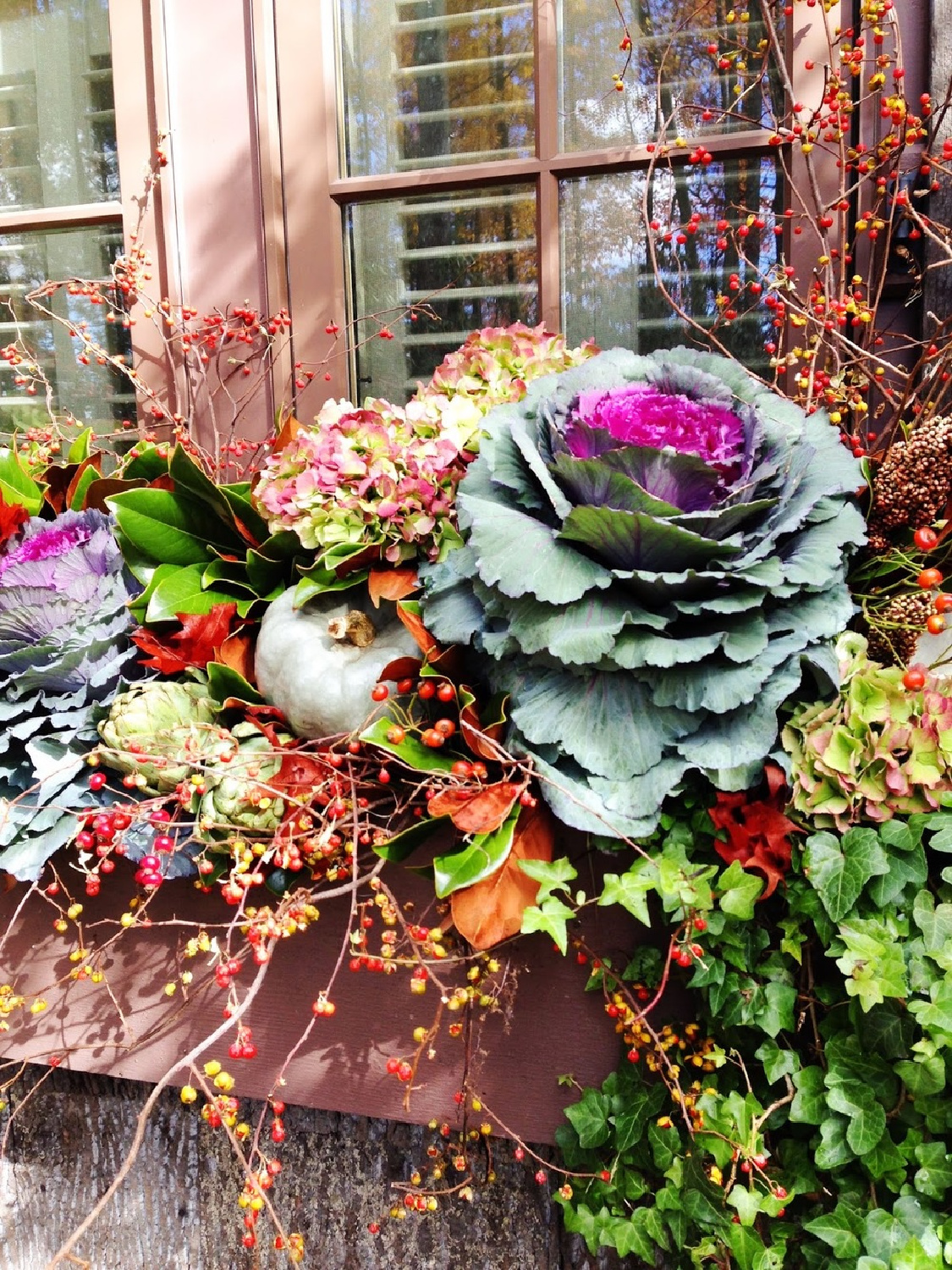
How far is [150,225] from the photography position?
4.00 feet

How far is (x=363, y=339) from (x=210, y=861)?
0.76 meters

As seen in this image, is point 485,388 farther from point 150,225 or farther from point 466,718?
point 150,225

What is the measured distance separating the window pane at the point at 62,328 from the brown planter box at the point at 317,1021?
2.45 feet

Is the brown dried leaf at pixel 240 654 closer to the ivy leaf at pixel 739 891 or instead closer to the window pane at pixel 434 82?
the ivy leaf at pixel 739 891

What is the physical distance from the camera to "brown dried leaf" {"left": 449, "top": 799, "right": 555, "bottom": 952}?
0.66 m

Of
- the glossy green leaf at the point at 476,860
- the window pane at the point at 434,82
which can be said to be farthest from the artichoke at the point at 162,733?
the window pane at the point at 434,82

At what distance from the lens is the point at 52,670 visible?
2.81ft

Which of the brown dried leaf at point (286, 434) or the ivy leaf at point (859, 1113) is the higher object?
the brown dried leaf at point (286, 434)

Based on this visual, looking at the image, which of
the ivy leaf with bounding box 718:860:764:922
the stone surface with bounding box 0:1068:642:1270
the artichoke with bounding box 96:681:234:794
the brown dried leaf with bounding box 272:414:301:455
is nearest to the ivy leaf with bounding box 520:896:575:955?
the ivy leaf with bounding box 718:860:764:922

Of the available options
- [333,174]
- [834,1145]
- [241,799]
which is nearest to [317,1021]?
[241,799]

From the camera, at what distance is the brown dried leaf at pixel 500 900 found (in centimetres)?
66

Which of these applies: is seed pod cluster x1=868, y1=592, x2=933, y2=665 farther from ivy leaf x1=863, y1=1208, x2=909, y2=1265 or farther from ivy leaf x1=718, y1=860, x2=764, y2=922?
ivy leaf x1=863, y1=1208, x2=909, y2=1265

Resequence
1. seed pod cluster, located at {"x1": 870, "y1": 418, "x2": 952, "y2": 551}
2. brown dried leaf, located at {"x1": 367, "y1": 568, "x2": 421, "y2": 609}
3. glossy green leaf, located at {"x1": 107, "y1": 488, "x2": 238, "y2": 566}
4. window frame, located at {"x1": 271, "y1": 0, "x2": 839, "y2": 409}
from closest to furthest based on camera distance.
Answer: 1. seed pod cluster, located at {"x1": 870, "y1": 418, "x2": 952, "y2": 551}
2. brown dried leaf, located at {"x1": 367, "y1": 568, "x2": 421, "y2": 609}
3. glossy green leaf, located at {"x1": 107, "y1": 488, "x2": 238, "y2": 566}
4. window frame, located at {"x1": 271, "y1": 0, "x2": 839, "y2": 409}

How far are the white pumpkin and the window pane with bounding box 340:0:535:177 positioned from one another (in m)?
0.72
